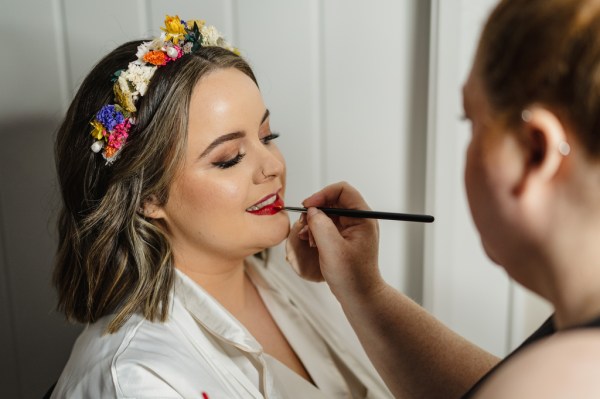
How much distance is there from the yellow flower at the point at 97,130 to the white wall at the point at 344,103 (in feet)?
1.31

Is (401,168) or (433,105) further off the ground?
(433,105)

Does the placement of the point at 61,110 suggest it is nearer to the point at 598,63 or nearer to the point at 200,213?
the point at 200,213

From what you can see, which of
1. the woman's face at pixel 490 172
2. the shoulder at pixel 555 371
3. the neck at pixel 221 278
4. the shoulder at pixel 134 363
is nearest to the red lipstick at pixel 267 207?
the neck at pixel 221 278

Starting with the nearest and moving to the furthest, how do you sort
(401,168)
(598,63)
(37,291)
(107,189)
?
(598,63), (107,189), (401,168), (37,291)

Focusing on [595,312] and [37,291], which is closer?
[595,312]

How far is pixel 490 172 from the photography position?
1.85ft

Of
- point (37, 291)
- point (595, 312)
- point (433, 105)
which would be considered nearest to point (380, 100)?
point (433, 105)

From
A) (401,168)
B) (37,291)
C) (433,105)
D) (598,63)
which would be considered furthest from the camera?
(37,291)

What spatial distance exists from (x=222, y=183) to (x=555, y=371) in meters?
0.70

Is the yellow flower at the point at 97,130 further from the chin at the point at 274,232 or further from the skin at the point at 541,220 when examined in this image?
the skin at the point at 541,220

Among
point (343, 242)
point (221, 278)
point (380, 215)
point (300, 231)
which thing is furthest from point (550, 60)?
point (221, 278)

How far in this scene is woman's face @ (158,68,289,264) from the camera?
1036 millimetres

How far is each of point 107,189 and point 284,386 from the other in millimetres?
526

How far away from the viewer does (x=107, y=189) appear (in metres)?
1.06
